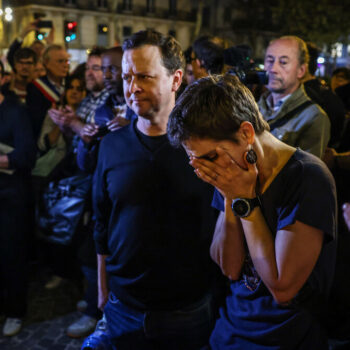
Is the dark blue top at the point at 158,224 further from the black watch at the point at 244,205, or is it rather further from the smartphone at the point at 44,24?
the smartphone at the point at 44,24

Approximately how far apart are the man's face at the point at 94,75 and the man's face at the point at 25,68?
114 centimetres

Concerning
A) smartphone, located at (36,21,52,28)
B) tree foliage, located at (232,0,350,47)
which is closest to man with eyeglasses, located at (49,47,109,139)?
smartphone, located at (36,21,52,28)

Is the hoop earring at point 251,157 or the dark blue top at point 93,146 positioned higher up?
the hoop earring at point 251,157

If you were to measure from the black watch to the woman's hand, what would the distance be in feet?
0.05

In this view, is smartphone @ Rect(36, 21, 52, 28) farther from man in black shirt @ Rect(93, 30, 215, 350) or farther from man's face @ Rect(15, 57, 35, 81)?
man in black shirt @ Rect(93, 30, 215, 350)

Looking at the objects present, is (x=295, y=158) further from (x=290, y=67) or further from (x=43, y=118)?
(x=43, y=118)

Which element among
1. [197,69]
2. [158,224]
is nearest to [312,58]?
[197,69]

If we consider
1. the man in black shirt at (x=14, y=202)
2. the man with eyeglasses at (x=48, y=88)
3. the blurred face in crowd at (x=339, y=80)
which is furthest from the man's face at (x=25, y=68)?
the blurred face in crowd at (x=339, y=80)

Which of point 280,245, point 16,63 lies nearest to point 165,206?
point 280,245

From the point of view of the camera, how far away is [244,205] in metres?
1.54

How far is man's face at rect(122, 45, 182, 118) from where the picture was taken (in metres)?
2.22

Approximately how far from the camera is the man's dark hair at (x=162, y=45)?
2258 mm

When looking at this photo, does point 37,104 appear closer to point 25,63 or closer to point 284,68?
point 25,63

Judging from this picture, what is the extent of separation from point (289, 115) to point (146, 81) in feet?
5.15
